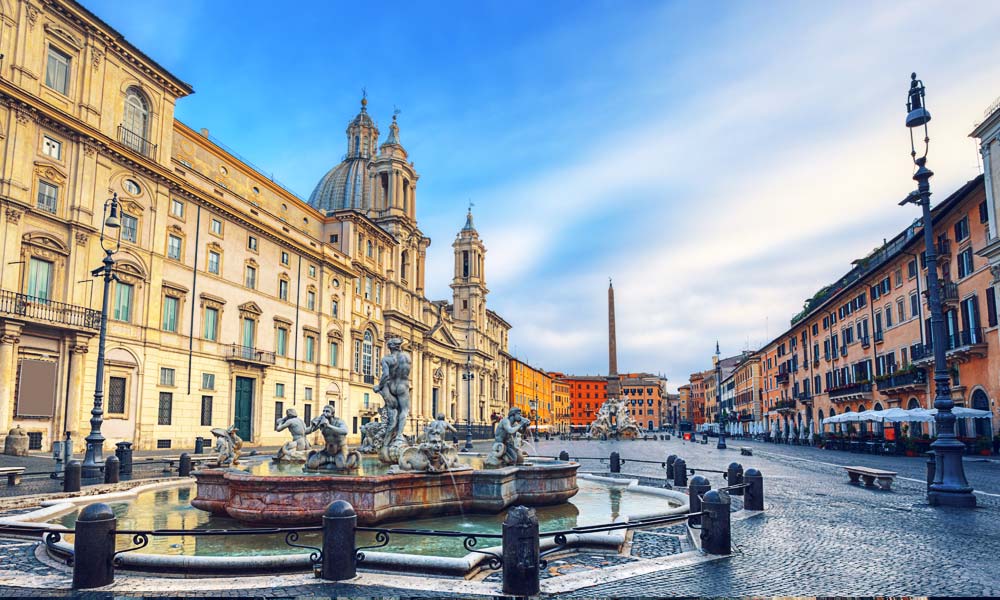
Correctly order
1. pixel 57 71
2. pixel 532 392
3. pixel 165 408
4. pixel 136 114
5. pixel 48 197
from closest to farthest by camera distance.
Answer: pixel 48 197 < pixel 57 71 < pixel 136 114 < pixel 165 408 < pixel 532 392

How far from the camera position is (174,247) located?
3123 cm

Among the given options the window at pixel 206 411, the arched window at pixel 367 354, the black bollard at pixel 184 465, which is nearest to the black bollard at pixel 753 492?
the black bollard at pixel 184 465

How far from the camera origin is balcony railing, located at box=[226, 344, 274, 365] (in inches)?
1369

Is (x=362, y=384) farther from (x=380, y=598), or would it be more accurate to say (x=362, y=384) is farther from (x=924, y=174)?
(x=380, y=598)

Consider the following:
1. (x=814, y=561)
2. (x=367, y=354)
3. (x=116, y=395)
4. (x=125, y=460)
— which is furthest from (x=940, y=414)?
(x=367, y=354)

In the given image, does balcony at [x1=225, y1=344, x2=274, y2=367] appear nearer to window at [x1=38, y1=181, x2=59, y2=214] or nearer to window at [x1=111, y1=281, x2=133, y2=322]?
window at [x1=111, y1=281, x2=133, y2=322]

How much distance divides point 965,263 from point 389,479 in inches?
1217

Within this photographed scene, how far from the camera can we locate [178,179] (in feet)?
101

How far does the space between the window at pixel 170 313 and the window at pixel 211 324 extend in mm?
2254

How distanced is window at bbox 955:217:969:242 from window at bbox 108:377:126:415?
1461 inches

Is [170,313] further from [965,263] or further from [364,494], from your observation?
[965,263]

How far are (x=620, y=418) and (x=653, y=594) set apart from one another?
2286 inches

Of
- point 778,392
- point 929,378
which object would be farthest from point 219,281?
point 778,392

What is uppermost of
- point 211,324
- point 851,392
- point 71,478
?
point 211,324
